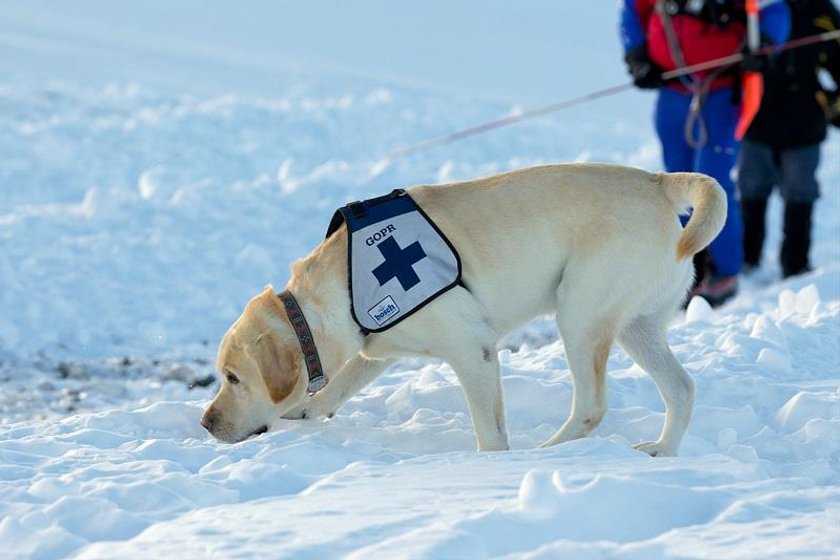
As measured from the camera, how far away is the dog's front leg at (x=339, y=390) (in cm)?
484

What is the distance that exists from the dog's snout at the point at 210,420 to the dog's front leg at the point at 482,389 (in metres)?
0.93

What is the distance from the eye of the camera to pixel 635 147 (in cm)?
1495

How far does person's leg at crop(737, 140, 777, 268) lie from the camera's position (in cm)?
961

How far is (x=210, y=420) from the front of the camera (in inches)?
175

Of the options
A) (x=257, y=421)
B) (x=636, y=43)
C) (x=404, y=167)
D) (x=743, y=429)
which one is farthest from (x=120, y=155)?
(x=743, y=429)

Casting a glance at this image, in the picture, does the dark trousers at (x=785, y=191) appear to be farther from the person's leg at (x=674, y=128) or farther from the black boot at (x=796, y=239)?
the person's leg at (x=674, y=128)

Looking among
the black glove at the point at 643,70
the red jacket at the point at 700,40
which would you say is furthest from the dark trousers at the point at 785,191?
the black glove at the point at 643,70

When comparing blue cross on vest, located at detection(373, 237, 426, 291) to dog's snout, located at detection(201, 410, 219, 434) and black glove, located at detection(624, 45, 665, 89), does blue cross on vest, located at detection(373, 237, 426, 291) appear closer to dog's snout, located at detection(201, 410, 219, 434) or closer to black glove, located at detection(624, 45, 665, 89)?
dog's snout, located at detection(201, 410, 219, 434)

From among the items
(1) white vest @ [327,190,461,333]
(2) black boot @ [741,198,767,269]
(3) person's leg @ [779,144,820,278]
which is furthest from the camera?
(2) black boot @ [741,198,767,269]

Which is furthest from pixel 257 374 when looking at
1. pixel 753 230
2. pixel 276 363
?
pixel 753 230

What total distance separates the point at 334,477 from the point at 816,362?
3120 millimetres

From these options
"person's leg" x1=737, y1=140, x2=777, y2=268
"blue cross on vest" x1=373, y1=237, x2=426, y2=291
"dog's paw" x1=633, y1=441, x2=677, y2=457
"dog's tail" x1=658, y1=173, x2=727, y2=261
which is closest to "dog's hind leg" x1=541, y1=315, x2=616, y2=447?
"dog's paw" x1=633, y1=441, x2=677, y2=457

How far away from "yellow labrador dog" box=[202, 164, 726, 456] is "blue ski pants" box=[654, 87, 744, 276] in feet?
12.0

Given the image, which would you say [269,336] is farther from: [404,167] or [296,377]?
[404,167]
